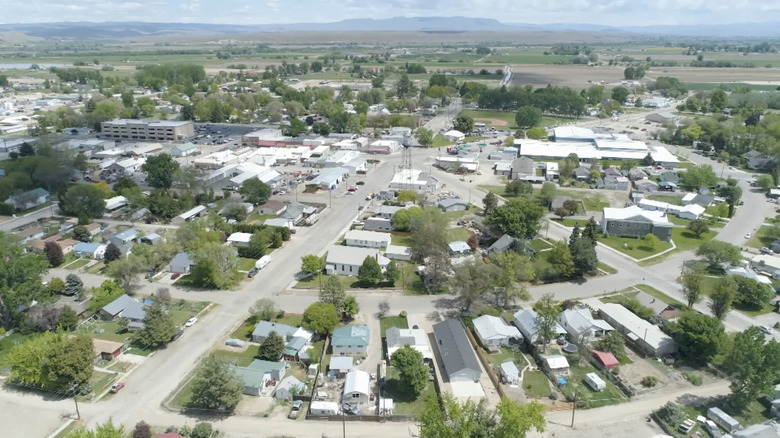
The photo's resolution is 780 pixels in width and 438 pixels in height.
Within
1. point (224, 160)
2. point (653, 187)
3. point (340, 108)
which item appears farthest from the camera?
point (340, 108)

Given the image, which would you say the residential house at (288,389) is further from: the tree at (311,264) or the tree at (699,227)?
the tree at (699,227)

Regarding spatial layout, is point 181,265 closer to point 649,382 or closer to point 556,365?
point 556,365

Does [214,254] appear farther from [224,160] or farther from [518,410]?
[224,160]

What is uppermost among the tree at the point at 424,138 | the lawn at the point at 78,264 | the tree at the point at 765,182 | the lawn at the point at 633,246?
the tree at the point at 424,138

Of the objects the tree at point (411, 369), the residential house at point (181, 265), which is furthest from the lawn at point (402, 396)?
the residential house at point (181, 265)

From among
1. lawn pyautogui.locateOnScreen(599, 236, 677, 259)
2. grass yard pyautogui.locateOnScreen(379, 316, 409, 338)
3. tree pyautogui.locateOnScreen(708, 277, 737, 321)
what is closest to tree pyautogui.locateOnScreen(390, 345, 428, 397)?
Answer: grass yard pyautogui.locateOnScreen(379, 316, 409, 338)

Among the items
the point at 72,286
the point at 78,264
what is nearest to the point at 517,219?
the point at 72,286

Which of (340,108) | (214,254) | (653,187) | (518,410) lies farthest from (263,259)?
(340,108)
